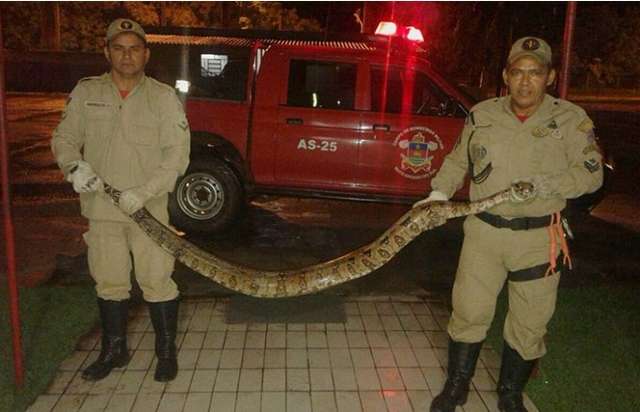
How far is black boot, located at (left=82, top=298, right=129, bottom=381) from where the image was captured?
391cm

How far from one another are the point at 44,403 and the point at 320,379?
168 cm

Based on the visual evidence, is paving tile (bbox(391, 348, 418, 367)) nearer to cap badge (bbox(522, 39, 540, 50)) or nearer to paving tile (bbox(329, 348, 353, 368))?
paving tile (bbox(329, 348, 353, 368))

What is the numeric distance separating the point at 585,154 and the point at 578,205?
213 inches

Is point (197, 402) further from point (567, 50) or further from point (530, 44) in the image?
point (567, 50)

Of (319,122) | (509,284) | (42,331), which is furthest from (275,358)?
(319,122)

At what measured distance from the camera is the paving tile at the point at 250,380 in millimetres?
3833

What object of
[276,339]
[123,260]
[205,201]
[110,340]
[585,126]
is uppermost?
[585,126]

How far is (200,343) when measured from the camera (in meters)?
4.45

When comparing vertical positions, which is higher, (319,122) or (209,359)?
(319,122)

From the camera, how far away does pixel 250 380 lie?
393cm

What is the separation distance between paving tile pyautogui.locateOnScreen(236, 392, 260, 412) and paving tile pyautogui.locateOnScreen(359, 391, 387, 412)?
0.64 metres

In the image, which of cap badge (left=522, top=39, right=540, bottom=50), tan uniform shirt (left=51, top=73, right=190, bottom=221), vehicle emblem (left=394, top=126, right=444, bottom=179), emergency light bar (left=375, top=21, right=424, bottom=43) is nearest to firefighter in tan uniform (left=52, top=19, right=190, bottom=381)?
tan uniform shirt (left=51, top=73, right=190, bottom=221)

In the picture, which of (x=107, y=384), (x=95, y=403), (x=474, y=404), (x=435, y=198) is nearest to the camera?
(x=435, y=198)

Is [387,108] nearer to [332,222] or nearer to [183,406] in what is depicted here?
[332,222]
